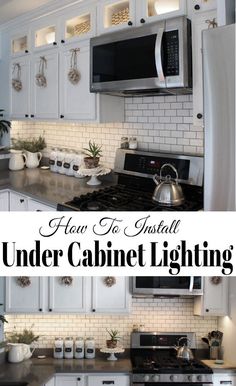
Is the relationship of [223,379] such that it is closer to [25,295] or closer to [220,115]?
[25,295]

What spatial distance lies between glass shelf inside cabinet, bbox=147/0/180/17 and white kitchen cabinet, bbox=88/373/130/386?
2650mm

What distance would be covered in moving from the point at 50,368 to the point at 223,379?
1.35m

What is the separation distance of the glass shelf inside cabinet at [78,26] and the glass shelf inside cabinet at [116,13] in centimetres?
20

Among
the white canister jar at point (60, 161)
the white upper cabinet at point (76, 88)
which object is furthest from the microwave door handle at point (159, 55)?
the white canister jar at point (60, 161)

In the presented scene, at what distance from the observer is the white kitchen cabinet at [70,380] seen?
3.28m

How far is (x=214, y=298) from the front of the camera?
3.36 metres

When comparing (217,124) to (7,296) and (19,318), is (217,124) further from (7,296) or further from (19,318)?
(19,318)

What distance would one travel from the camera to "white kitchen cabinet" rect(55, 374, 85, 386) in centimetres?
328

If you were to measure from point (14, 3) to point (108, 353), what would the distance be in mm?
3069

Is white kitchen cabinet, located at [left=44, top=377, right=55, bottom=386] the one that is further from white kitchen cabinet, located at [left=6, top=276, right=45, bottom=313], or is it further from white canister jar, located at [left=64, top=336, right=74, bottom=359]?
white kitchen cabinet, located at [left=6, top=276, right=45, bottom=313]

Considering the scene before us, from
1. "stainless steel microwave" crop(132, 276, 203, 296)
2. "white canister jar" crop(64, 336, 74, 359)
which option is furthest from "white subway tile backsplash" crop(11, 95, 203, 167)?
"white canister jar" crop(64, 336, 74, 359)

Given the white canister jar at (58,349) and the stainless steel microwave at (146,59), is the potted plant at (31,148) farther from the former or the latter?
the white canister jar at (58,349)

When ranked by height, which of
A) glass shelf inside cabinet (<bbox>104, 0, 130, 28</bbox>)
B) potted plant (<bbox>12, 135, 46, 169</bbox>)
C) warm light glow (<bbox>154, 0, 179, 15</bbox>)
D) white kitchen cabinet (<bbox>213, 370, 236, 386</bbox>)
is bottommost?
white kitchen cabinet (<bbox>213, 370, 236, 386</bbox>)

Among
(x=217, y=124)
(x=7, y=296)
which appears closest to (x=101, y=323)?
(x=7, y=296)
